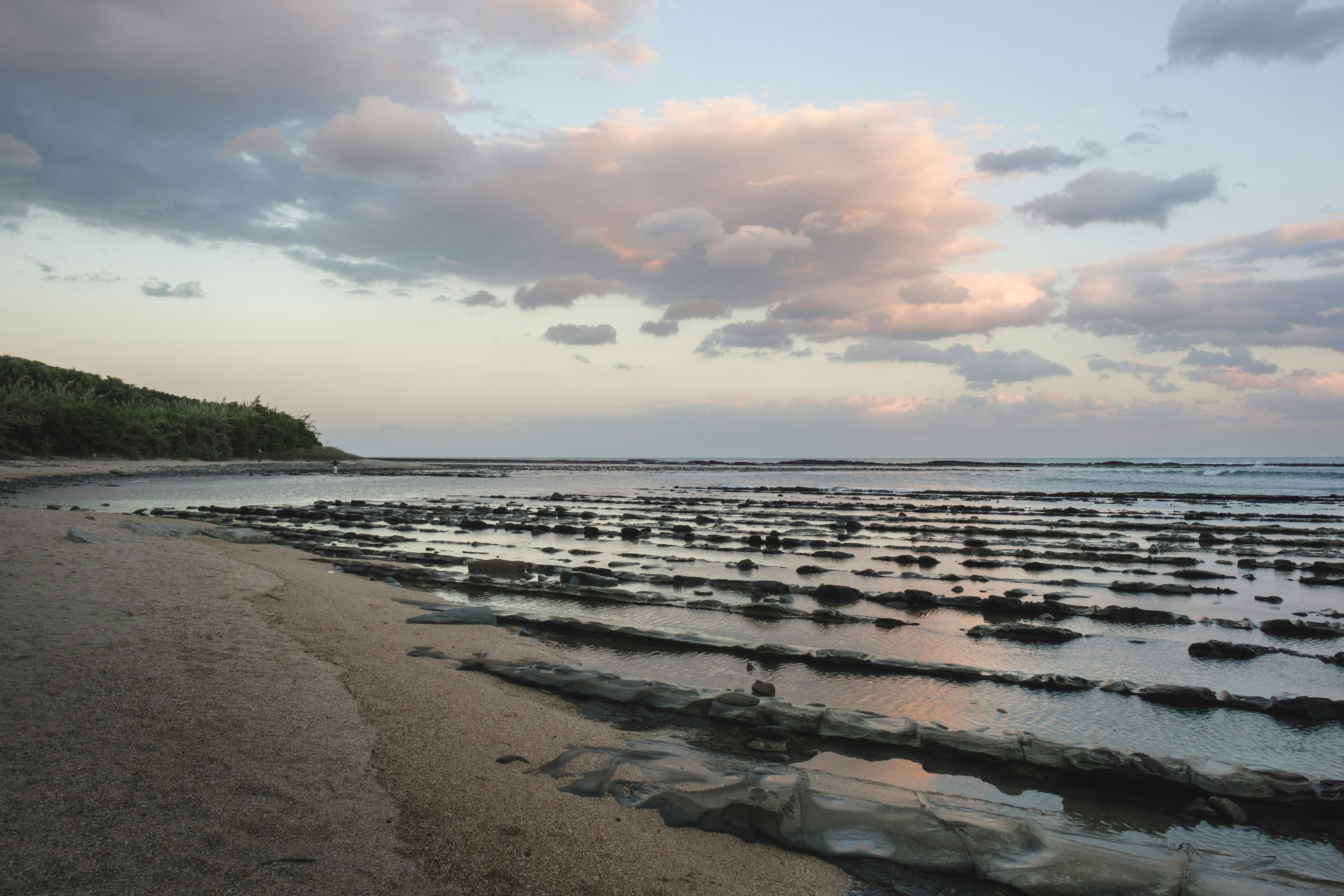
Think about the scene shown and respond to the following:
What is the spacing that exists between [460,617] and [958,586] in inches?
390

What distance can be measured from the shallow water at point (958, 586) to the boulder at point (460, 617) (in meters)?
1.15

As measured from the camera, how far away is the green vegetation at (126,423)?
1891 inches

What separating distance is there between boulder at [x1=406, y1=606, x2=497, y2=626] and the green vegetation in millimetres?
52750

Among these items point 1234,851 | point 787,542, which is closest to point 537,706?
point 1234,851

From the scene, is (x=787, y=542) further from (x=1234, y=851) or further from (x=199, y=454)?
(x=199, y=454)

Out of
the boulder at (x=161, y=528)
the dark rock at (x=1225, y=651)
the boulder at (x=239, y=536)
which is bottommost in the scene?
the dark rock at (x=1225, y=651)

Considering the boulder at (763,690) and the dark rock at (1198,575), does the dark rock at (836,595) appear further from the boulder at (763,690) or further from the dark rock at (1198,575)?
the dark rock at (1198,575)

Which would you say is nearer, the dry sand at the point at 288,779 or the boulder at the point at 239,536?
the dry sand at the point at 288,779

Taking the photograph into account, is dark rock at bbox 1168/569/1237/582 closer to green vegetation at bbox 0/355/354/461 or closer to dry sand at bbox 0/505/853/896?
dry sand at bbox 0/505/853/896

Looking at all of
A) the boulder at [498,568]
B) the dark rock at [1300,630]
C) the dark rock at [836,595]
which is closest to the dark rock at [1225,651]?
the dark rock at [1300,630]

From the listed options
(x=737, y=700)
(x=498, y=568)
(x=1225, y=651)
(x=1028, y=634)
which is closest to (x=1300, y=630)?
(x=1225, y=651)

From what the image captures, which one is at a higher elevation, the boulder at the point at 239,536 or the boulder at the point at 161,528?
the boulder at the point at 161,528

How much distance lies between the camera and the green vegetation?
48.0 meters

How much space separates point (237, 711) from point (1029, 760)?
6117 millimetres
